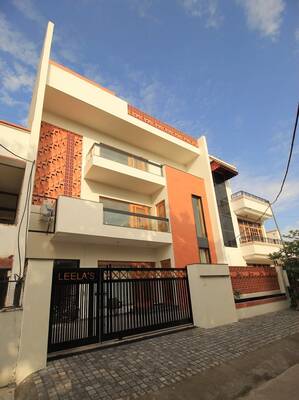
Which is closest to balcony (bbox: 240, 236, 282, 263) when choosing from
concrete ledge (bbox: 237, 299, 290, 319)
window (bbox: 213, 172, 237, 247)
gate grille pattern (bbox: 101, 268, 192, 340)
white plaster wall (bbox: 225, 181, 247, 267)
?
white plaster wall (bbox: 225, 181, 247, 267)

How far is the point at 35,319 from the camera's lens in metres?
4.23

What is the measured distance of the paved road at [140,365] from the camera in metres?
3.35

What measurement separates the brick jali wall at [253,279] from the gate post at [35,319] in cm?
737

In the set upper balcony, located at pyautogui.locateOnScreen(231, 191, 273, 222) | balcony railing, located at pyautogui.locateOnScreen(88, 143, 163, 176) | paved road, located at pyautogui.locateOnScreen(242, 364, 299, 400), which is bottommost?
paved road, located at pyautogui.locateOnScreen(242, 364, 299, 400)

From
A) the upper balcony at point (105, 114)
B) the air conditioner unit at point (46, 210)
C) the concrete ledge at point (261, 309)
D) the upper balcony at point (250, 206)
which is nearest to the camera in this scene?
the concrete ledge at point (261, 309)

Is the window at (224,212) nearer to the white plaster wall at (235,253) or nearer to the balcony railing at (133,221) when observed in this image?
the white plaster wall at (235,253)

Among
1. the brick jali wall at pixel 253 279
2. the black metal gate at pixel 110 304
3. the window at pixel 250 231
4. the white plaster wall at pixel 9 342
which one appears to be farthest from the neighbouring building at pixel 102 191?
the black metal gate at pixel 110 304

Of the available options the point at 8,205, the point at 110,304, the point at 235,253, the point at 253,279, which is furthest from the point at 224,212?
the point at 8,205

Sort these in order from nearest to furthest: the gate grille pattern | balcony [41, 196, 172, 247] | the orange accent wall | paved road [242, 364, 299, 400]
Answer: paved road [242, 364, 299, 400], the gate grille pattern, balcony [41, 196, 172, 247], the orange accent wall

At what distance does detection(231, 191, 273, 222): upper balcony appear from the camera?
671 inches

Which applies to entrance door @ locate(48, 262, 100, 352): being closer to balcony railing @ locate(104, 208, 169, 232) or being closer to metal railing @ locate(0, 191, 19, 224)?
balcony railing @ locate(104, 208, 169, 232)

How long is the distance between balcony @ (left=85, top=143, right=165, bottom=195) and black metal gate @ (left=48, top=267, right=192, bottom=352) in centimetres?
623

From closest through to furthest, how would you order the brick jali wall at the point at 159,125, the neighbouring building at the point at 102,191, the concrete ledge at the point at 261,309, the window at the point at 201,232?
the concrete ledge at the point at 261,309 → the neighbouring building at the point at 102,191 → the window at the point at 201,232 → the brick jali wall at the point at 159,125

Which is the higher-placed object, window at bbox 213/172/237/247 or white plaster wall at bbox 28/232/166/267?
window at bbox 213/172/237/247
